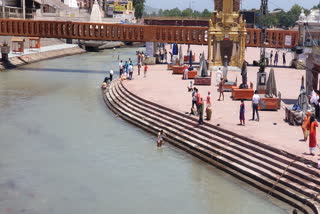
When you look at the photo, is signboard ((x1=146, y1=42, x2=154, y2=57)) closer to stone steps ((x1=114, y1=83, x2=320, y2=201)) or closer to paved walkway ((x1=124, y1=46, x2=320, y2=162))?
paved walkway ((x1=124, y1=46, x2=320, y2=162))

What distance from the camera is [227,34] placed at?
50656 millimetres

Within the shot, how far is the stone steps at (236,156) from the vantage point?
18.1 m

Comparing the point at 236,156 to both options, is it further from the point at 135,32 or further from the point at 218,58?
the point at 135,32

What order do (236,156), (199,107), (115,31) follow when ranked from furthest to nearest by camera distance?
(115,31), (199,107), (236,156)

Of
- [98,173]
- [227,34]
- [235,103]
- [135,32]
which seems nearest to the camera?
[98,173]

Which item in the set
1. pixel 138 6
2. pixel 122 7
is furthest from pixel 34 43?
pixel 138 6

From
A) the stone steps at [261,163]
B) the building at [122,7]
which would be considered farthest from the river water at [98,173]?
the building at [122,7]

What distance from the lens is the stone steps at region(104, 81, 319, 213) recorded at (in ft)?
59.3

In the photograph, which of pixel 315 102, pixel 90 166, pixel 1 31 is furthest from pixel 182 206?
pixel 1 31

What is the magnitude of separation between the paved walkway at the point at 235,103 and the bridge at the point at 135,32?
974cm

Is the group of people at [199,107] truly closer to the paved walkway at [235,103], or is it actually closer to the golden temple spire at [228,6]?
the paved walkway at [235,103]

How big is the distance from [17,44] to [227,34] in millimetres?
35164

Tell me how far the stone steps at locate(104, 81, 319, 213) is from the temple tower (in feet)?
65.8

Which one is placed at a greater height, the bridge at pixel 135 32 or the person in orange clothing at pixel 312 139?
the bridge at pixel 135 32
